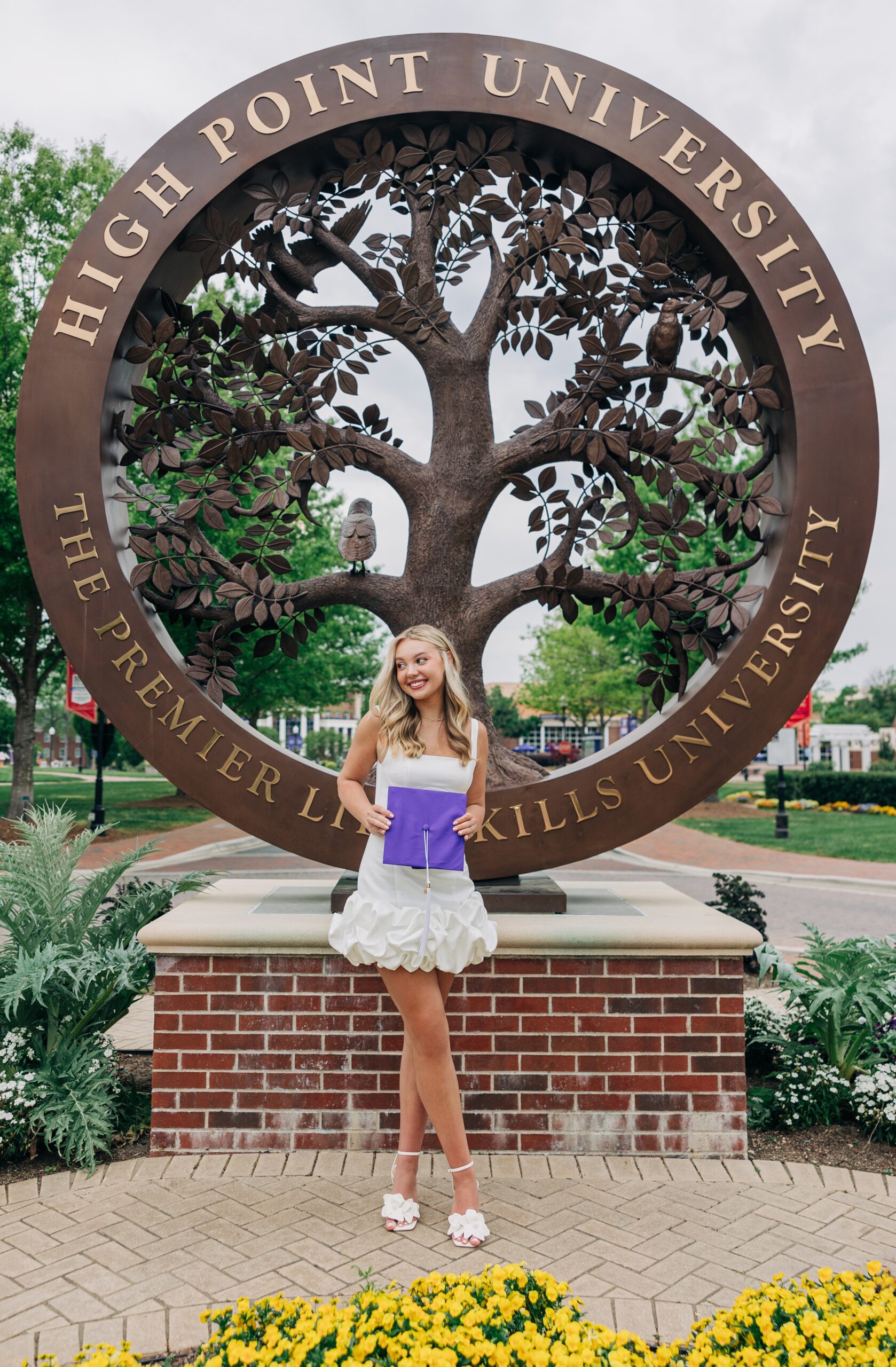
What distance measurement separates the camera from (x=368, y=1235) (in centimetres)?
322

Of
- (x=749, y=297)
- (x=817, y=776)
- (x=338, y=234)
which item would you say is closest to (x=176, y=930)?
(x=338, y=234)

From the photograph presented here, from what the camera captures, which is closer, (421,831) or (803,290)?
(421,831)

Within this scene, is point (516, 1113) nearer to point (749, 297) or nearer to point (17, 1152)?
point (17, 1152)

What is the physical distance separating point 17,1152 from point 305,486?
2880 mm

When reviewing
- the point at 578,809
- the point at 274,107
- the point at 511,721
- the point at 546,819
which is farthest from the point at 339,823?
the point at 511,721

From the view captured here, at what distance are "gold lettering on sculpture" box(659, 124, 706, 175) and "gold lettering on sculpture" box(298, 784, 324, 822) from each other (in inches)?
121

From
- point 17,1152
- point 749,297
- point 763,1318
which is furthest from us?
point 749,297

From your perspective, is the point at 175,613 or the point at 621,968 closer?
the point at 621,968

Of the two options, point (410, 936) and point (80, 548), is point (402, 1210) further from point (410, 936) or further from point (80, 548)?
point (80, 548)

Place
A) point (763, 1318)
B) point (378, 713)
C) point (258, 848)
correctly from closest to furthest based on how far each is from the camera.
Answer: point (763, 1318) < point (378, 713) < point (258, 848)

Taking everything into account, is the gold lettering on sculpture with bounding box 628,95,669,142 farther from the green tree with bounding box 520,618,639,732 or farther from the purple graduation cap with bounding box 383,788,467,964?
the green tree with bounding box 520,618,639,732

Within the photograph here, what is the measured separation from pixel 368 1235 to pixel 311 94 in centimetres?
448

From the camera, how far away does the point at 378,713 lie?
10.8ft

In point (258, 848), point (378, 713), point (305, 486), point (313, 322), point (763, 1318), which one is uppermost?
point (313, 322)
